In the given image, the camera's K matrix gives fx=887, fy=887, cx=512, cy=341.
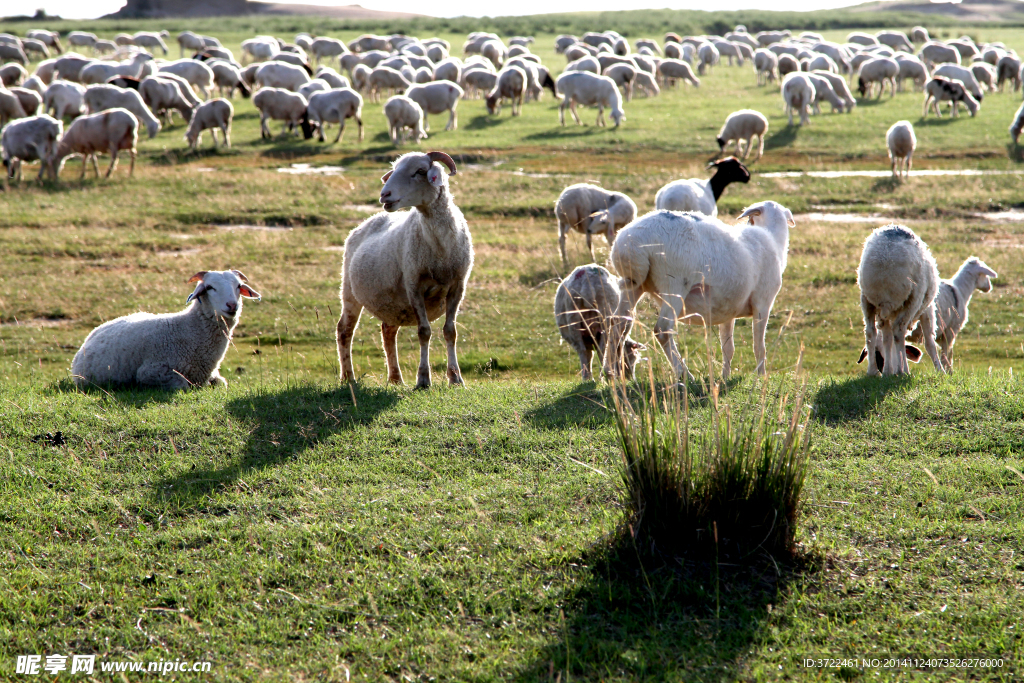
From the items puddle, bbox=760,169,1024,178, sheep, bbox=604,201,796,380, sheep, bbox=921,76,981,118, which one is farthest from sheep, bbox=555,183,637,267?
sheep, bbox=921,76,981,118

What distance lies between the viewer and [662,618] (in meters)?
3.92

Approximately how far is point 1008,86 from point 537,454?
4625 cm

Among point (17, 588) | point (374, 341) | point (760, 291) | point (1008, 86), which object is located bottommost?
point (374, 341)

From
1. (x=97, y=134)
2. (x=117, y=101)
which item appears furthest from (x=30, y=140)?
(x=117, y=101)

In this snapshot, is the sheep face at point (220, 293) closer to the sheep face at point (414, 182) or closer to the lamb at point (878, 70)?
the sheep face at point (414, 182)

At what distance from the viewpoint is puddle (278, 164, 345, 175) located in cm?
2248

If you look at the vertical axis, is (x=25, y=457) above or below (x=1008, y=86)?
below

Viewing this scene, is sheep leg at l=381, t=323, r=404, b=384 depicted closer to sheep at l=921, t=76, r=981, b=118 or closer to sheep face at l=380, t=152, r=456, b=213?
sheep face at l=380, t=152, r=456, b=213

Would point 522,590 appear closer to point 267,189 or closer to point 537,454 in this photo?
point 537,454

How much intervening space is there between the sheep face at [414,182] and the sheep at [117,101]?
21.9 m

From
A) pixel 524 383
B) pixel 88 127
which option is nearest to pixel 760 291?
pixel 524 383

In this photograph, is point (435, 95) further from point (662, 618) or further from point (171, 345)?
point (662, 618)

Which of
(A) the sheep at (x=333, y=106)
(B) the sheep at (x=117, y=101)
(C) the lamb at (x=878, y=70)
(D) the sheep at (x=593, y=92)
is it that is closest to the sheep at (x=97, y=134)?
(B) the sheep at (x=117, y=101)

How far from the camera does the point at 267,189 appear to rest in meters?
19.9
